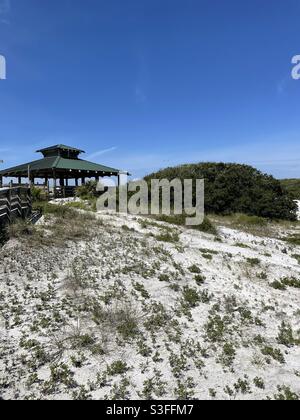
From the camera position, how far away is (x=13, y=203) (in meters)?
12.4

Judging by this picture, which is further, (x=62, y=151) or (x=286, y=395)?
(x=62, y=151)

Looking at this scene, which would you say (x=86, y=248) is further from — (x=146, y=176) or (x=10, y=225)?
(x=146, y=176)

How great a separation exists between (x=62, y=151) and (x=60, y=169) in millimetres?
5045

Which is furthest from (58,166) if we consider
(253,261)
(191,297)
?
(191,297)

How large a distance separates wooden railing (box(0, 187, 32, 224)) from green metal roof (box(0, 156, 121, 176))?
13.7 meters

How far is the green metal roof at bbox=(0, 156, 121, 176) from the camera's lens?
1144 inches

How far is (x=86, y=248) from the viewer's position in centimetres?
1076

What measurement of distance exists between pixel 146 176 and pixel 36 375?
78.7 feet

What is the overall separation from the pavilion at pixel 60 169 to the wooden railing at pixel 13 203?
44.9 feet

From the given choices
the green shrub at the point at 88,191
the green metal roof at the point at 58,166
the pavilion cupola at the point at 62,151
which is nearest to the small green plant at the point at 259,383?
the green shrub at the point at 88,191

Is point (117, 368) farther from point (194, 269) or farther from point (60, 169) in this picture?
point (60, 169)

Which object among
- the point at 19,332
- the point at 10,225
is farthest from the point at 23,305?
the point at 10,225

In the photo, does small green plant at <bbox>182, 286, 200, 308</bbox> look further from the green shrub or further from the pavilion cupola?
the pavilion cupola

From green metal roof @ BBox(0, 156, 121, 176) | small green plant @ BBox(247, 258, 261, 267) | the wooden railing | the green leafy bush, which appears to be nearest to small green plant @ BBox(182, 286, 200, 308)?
small green plant @ BBox(247, 258, 261, 267)
